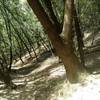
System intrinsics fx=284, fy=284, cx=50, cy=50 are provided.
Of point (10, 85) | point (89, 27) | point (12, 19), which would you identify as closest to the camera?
point (10, 85)

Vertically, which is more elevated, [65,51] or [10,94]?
[65,51]

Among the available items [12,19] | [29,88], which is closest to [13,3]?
[12,19]

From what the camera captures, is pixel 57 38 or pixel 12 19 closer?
pixel 57 38

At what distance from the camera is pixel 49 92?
32.8ft

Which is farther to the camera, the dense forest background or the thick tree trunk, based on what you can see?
the dense forest background

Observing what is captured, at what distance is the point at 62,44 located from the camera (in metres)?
9.05

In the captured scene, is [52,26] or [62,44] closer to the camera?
[52,26]

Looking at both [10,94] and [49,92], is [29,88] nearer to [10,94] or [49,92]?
[10,94]

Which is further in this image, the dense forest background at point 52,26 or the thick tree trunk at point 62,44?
the dense forest background at point 52,26

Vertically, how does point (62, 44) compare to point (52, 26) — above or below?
below

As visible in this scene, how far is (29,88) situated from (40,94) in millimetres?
1627

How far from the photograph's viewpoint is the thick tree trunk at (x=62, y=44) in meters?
8.77

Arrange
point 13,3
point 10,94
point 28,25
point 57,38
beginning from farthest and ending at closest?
point 28,25, point 13,3, point 10,94, point 57,38

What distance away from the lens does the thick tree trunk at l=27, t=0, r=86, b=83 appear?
8773 millimetres
